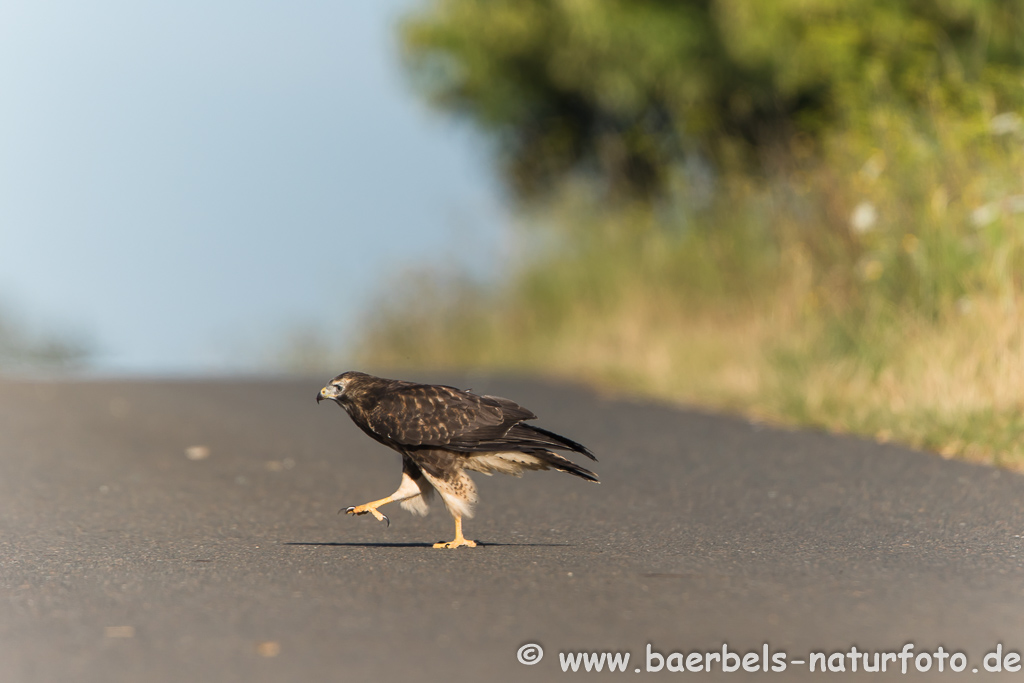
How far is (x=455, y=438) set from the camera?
5297 mm

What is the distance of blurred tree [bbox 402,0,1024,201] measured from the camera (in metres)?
17.8

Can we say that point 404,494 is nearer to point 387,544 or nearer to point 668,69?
point 387,544

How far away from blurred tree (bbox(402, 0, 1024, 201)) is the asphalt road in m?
8.31

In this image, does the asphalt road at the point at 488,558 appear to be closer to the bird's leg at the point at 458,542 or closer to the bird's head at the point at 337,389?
the bird's leg at the point at 458,542

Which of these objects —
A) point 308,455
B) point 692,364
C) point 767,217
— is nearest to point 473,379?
point 692,364

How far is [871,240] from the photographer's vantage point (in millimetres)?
11281

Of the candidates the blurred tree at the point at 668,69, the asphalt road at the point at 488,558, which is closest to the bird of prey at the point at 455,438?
the asphalt road at the point at 488,558

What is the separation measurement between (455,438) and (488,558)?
1.67ft

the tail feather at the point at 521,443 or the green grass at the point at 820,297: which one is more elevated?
the green grass at the point at 820,297

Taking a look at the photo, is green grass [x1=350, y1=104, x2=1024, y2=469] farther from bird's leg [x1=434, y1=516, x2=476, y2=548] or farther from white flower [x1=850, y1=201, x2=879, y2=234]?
bird's leg [x1=434, y1=516, x2=476, y2=548]

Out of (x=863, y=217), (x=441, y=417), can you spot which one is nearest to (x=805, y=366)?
(x=863, y=217)

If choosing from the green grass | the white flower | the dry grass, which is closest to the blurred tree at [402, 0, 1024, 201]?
the green grass

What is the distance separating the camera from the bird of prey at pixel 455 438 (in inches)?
209

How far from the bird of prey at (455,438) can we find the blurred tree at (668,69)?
10.3 m
